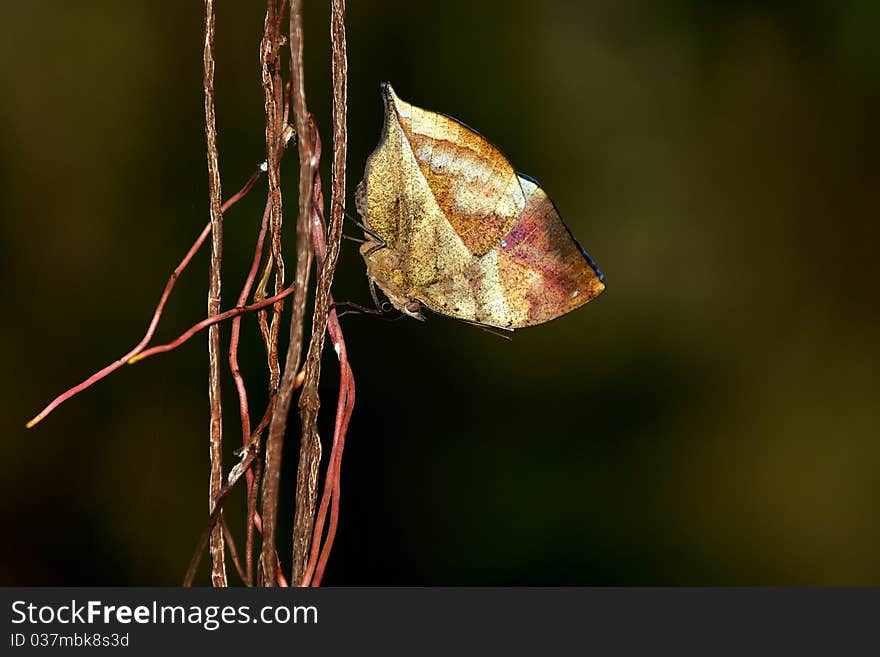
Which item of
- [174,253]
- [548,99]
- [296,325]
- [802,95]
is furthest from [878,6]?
[296,325]

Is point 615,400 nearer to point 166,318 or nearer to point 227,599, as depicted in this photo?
point 166,318

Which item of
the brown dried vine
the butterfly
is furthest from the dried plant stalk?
the butterfly

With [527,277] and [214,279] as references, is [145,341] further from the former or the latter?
[527,277]

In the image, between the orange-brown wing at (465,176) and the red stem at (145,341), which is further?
the orange-brown wing at (465,176)

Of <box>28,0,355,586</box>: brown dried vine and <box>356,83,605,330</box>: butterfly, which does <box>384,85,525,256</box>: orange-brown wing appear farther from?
<box>28,0,355,586</box>: brown dried vine

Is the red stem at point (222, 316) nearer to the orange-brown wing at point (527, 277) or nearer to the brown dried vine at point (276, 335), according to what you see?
the brown dried vine at point (276, 335)

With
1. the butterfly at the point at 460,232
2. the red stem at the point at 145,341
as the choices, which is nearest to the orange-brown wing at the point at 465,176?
the butterfly at the point at 460,232

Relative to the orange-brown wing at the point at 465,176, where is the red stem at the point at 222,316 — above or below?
below

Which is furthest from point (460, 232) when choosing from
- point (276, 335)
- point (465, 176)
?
point (276, 335)
